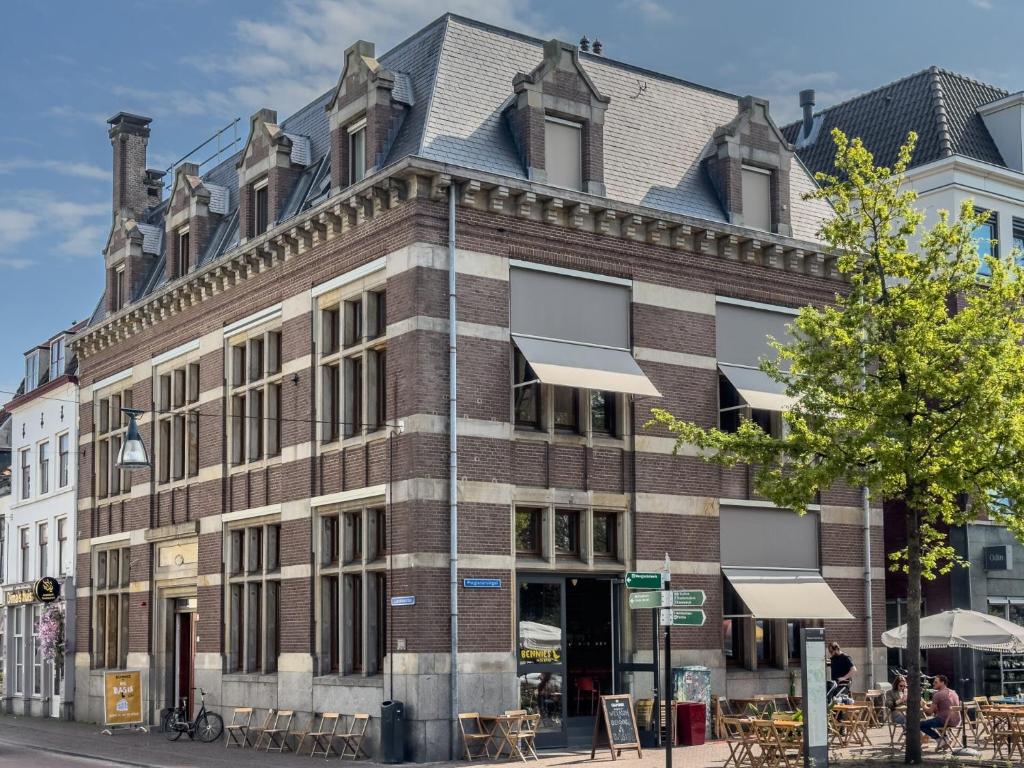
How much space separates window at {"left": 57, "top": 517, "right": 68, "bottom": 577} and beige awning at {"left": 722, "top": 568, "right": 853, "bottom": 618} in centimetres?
2075

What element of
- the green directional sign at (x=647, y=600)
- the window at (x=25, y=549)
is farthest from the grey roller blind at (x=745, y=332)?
the window at (x=25, y=549)

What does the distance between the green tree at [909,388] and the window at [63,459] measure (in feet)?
76.1

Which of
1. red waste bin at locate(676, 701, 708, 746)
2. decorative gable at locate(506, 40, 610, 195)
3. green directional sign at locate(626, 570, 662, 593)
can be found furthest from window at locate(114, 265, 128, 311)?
green directional sign at locate(626, 570, 662, 593)

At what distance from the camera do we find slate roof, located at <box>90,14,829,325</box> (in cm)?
2645

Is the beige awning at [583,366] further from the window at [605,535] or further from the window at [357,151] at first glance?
the window at [357,151]

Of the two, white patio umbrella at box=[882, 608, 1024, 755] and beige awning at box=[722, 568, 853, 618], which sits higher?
beige awning at box=[722, 568, 853, 618]

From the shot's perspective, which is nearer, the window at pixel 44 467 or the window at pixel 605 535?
the window at pixel 605 535

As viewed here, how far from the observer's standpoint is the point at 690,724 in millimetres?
25500

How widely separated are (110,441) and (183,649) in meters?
6.83

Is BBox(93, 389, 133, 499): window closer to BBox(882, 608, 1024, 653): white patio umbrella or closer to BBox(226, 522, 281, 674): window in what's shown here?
BBox(226, 522, 281, 674): window

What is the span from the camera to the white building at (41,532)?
39.1m

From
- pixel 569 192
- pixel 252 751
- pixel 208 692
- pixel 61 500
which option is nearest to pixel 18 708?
pixel 61 500

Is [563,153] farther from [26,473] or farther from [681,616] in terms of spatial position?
[26,473]

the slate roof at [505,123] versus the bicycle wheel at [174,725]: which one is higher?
the slate roof at [505,123]
